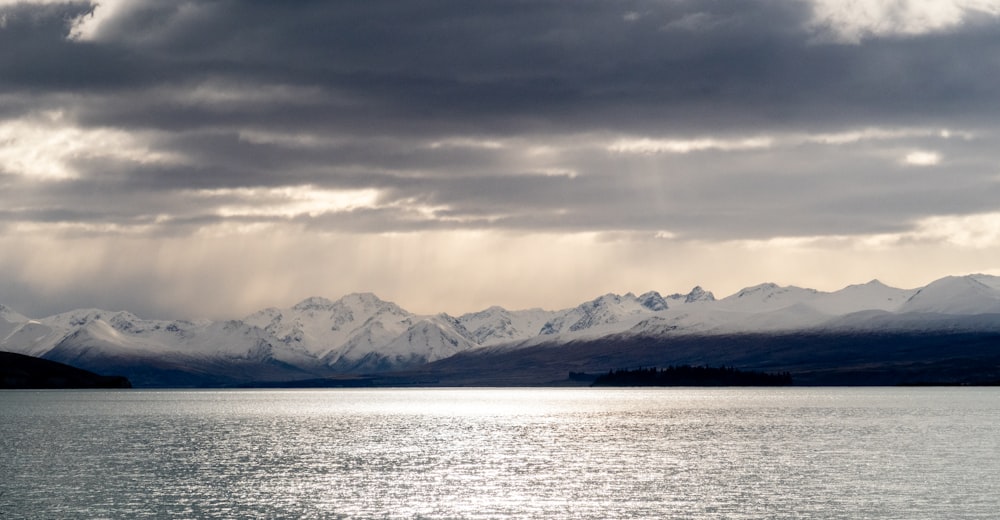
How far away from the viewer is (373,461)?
133625mm

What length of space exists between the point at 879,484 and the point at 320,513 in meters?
48.9

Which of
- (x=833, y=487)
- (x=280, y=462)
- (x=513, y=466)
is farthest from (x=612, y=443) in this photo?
(x=833, y=487)

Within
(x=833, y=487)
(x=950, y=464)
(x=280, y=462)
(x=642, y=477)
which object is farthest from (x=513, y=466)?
(x=950, y=464)

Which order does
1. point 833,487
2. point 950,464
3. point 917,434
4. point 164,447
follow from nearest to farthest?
point 833,487 < point 950,464 < point 164,447 < point 917,434

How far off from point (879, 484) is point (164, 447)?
90047 millimetres

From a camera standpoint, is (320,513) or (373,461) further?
(373,461)

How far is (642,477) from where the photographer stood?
373 ft

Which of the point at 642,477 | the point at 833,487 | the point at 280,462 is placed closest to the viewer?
the point at 833,487

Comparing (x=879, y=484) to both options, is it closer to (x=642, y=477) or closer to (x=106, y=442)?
(x=642, y=477)

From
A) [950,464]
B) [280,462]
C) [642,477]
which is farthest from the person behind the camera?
[280,462]

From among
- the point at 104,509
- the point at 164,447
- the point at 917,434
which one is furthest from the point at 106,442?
the point at 917,434

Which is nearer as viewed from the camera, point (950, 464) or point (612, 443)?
point (950, 464)

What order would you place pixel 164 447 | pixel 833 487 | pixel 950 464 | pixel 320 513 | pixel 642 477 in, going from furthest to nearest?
pixel 164 447 < pixel 950 464 < pixel 642 477 < pixel 833 487 < pixel 320 513

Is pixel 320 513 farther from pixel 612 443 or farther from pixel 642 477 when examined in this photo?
pixel 612 443
